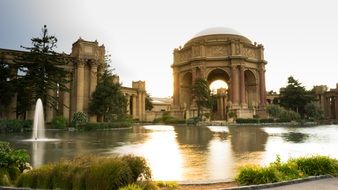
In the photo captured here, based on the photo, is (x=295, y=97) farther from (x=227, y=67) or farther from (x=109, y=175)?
(x=109, y=175)

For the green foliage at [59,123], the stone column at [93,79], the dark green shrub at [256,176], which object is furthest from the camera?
the stone column at [93,79]

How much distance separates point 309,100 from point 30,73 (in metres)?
61.8

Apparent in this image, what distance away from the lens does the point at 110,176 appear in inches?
223

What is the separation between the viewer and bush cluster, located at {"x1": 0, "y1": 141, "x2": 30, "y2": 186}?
6.38 metres

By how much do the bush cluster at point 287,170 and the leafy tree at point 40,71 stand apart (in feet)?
102

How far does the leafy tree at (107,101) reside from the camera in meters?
38.6

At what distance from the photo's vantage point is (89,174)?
5.81 m

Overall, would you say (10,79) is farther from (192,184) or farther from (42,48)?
(192,184)

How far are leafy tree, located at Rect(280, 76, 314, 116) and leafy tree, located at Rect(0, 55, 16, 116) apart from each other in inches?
2341

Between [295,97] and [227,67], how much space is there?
18.5 m

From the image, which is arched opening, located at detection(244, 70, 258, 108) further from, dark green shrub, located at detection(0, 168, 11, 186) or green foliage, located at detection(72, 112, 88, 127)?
dark green shrub, located at detection(0, 168, 11, 186)

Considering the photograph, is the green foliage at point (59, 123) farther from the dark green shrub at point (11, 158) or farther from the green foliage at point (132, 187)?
the green foliage at point (132, 187)

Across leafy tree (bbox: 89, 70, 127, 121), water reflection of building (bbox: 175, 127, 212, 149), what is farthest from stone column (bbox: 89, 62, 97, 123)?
water reflection of building (bbox: 175, 127, 212, 149)

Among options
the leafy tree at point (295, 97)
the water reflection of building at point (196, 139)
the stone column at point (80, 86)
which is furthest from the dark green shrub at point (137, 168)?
the leafy tree at point (295, 97)
